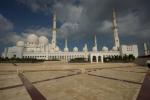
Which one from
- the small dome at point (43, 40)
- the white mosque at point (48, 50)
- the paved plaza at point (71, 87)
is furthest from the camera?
the small dome at point (43, 40)

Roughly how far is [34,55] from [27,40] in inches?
466

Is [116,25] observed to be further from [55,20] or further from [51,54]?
[51,54]

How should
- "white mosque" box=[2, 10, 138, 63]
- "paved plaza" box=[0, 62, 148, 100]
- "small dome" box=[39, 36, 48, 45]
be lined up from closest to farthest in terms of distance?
"paved plaza" box=[0, 62, 148, 100] < "white mosque" box=[2, 10, 138, 63] < "small dome" box=[39, 36, 48, 45]

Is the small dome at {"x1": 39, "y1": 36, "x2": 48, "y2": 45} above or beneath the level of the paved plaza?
above

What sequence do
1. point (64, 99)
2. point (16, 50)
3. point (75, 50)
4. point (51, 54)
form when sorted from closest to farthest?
point (64, 99), point (16, 50), point (51, 54), point (75, 50)

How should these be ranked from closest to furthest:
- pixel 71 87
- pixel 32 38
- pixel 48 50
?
pixel 71 87
pixel 32 38
pixel 48 50

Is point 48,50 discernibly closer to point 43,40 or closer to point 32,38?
point 43,40

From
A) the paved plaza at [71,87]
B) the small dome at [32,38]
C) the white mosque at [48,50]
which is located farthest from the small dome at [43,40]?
the paved plaza at [71,87]

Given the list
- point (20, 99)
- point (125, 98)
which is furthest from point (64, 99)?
point (125, 98)

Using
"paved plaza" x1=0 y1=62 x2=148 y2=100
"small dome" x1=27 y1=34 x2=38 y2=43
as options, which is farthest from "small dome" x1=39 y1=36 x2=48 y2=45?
"paved plaza" x1=0 y1=62 x2=148 y2=100

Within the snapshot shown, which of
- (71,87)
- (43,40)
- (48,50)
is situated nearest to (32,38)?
(43,40)

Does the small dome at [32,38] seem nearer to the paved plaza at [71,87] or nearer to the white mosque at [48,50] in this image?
the white mosque at [48,50]

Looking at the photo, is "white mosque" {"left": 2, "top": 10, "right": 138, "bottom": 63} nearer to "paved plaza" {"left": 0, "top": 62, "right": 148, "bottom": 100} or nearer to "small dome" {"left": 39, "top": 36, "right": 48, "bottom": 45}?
"small dome" {"left": 39, "top": 36, "right": 48, "bottom": 45}

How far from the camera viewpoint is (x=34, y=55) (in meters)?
82.1
